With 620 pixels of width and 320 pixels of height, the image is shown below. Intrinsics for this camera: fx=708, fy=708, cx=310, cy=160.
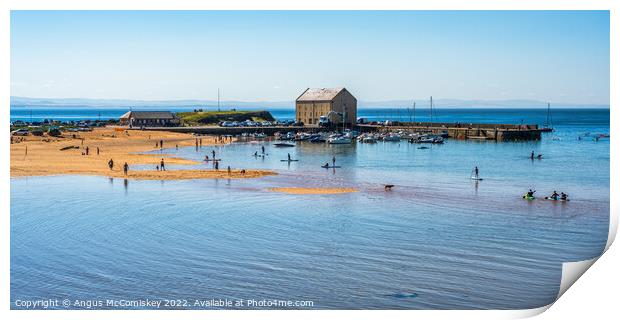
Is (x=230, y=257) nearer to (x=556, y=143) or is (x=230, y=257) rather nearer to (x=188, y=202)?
(x=188, y=202)

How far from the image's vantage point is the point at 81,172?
41438mm

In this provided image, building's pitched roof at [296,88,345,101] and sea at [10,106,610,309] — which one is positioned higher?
building's pitched roof at [296,88,345,101]

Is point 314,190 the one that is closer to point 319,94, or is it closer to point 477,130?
point 477,130

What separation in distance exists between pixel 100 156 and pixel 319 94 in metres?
44.8

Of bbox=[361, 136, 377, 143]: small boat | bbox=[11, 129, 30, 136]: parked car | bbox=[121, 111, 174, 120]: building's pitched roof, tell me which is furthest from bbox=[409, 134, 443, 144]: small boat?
bbox=[11, 129, 30, 136]: parked car

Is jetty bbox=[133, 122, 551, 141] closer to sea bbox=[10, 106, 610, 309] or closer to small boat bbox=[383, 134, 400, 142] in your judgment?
small boat bbox=[383, 134, 400, 142]

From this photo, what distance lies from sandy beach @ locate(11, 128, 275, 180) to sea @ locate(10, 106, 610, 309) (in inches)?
100

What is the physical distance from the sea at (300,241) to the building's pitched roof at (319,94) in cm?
4833

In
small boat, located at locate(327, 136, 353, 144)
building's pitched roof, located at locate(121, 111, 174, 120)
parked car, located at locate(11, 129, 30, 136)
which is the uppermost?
building's pitched roof, located at locate(121, 111, 174, 120)

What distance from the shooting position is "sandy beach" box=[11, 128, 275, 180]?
136 ft

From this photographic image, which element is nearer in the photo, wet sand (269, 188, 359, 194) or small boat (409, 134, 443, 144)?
wet sand (269, 188, 359, 194)

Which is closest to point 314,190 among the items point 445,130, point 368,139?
point 368,139

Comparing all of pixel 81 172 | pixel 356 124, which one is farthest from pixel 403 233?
pixel 356 124

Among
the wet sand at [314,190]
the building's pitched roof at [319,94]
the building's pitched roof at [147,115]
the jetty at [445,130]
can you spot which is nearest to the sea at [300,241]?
the wet sand at [314,190]
